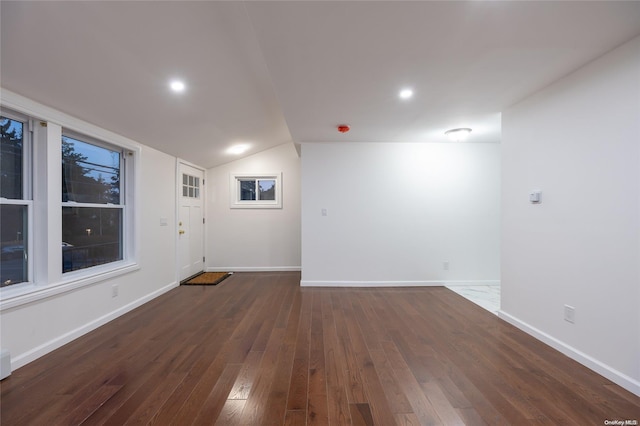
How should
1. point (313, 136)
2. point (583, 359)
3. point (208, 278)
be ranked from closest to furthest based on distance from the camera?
point (583, 359) < point (313, 136) < point (208, 278)

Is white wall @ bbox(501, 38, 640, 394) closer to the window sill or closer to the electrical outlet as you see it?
the electrical outlet

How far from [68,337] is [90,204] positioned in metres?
1.32

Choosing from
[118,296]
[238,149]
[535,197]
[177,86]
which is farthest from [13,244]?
[535,197]

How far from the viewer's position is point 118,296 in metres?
3.03

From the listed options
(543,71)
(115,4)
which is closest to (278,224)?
(115,4)

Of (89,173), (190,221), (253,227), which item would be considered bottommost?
(253,227)

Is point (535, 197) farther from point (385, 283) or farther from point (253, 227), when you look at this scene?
point (253, 227)

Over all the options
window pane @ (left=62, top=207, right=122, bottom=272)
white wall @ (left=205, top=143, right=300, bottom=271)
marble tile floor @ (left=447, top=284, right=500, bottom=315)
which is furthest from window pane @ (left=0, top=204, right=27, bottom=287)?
marble tile floor @ (left=447, top=284, right=500, bottom=315)

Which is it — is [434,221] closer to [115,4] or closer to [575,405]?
[575,405]

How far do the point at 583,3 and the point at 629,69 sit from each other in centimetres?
76

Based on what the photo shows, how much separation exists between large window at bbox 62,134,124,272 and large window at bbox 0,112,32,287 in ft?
0.97

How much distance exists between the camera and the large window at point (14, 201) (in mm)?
2066

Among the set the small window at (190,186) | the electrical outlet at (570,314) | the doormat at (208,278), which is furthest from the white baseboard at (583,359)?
the small window at (190,186)

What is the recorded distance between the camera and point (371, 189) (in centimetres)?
420
